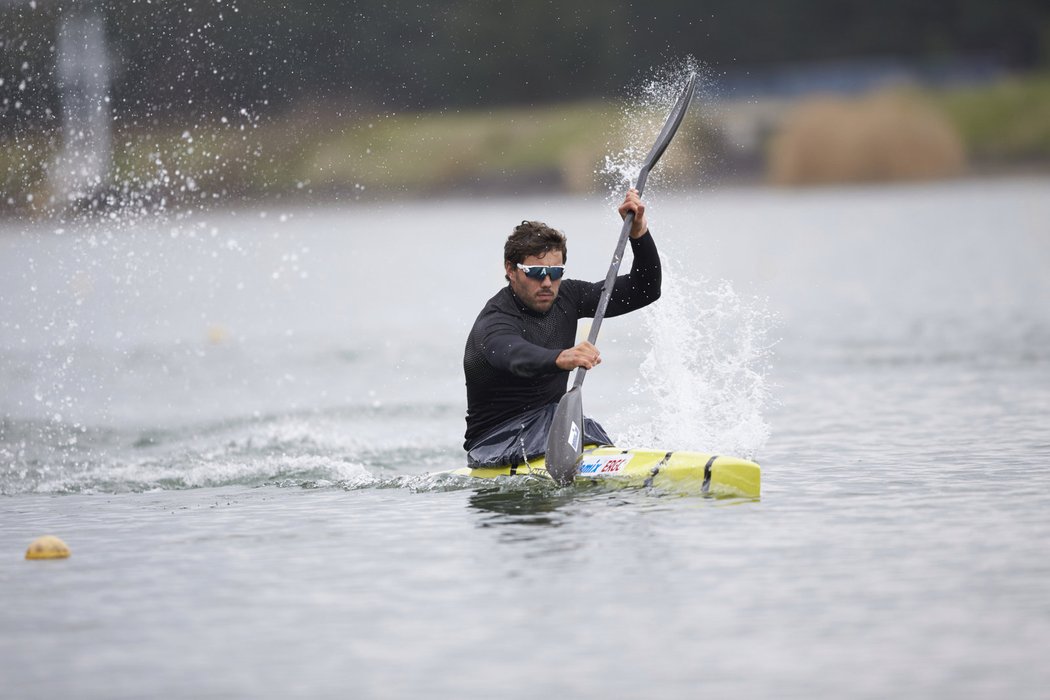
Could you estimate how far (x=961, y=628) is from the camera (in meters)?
6.72

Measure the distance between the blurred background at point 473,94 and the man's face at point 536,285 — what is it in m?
3.51

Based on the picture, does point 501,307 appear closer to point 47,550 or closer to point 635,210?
point 635,210

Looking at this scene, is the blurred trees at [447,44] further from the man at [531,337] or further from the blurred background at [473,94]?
the man at [531,337]

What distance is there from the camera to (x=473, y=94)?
216 feet

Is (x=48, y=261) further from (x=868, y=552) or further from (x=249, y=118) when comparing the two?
(x=868, y=552)

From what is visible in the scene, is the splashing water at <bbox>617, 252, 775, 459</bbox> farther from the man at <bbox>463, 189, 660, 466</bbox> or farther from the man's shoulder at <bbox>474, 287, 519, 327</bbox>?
the man's shoulder at <bbox>474, 287, 519, 327</bbox>

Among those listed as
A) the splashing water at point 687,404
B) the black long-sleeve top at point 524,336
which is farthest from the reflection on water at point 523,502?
the splashing water at point 687,404

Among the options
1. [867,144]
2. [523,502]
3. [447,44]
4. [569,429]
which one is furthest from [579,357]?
[867,144]

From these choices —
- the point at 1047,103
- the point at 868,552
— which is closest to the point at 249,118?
the point at 868,552

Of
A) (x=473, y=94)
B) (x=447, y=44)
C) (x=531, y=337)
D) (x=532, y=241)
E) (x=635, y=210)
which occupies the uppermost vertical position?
(x=473, y=94)

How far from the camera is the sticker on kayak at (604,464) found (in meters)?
9.95

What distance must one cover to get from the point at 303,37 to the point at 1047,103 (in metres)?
43.5

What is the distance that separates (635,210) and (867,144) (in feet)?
158

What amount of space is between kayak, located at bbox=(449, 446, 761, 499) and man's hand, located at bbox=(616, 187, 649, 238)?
1.46m
